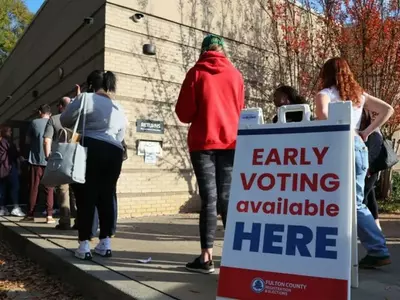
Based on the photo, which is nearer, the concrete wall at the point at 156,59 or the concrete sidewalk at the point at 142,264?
the concrete sidewalk at the point at 142,264

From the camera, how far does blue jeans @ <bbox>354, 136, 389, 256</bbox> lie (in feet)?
12.5

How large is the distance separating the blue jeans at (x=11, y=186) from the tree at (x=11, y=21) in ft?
74.1

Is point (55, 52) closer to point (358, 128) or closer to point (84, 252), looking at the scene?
point (84, 252)

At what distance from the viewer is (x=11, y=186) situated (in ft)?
28.6

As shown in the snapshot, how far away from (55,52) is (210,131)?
8.42 metres

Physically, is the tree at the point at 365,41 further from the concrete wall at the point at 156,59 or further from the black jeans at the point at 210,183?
the black jeans at the point at 210,183

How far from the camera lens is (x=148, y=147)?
8703 millimetres

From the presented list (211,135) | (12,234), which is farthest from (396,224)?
(12,234)

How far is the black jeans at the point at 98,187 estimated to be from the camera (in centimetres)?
439

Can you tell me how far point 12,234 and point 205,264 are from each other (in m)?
3.55

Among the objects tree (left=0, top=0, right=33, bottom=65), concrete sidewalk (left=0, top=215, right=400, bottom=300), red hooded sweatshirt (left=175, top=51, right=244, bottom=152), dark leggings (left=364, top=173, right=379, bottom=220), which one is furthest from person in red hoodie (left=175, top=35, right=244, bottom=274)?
tree (left=0, top=0, right=33, bottom=65)

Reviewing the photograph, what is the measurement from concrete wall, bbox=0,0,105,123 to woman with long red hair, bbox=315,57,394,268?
5270 millimetres

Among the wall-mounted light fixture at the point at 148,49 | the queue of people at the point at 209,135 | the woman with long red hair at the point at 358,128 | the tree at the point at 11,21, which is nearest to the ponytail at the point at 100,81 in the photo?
the queue of people at the point at 209,135

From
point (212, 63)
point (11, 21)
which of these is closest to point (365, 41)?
point (212, 63)
